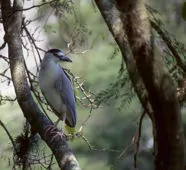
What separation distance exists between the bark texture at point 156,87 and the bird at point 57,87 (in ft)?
5.96

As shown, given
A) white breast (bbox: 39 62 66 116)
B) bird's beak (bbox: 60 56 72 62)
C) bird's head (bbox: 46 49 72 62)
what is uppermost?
bird's head (bbox: 46 49 72 62)

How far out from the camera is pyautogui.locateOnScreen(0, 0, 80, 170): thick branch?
1.68 metres

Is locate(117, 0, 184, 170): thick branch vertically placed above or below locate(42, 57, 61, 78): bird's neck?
below

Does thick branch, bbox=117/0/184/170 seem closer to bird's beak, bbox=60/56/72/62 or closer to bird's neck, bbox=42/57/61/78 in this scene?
bird's beak, bbox=60/56/72/62

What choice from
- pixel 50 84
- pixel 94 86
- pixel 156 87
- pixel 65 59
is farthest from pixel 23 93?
pixel 94 86

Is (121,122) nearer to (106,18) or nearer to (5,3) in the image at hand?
(5,3)

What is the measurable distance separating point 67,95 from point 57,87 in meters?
0.08

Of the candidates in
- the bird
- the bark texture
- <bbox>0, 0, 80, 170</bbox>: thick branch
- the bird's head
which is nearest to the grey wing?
the bird

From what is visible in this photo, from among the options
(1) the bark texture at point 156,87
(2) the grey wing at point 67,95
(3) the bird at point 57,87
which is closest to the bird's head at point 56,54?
(3) the bird at point 57,87

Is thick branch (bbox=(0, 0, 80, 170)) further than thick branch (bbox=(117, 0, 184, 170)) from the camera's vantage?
Yes

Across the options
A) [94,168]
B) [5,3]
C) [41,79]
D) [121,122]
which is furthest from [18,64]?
[121,122]

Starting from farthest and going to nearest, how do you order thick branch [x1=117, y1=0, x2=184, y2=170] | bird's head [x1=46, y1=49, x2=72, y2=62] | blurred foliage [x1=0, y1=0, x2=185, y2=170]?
1. bird's head [x1=46, y1=49, x2=72, y2=62]
2. blurred foliage [x1=0, y1=0, x2=185, y2=170]
3. thick branch [x1=117, y1=0, x2=184, y2=170]

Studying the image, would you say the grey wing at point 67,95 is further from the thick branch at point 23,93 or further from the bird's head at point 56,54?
the thick branch at point 23,93

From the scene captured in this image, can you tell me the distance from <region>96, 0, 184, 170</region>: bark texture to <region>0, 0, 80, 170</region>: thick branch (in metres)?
0.71
